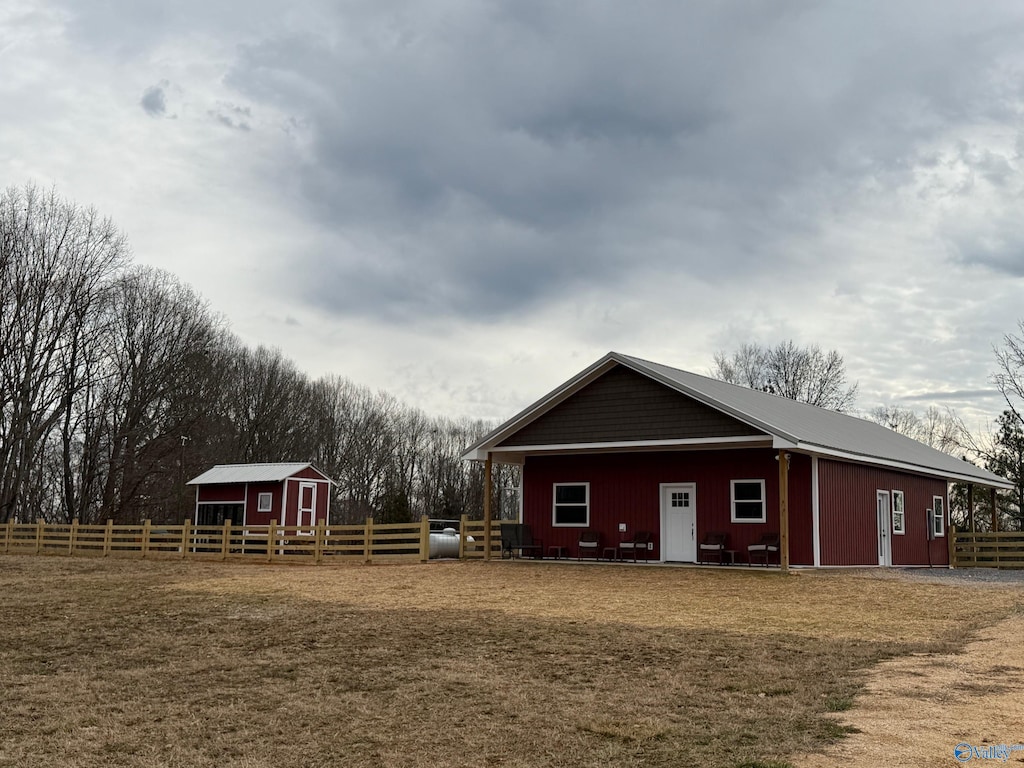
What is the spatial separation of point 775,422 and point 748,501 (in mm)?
2070

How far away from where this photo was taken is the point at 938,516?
2902 centimetres

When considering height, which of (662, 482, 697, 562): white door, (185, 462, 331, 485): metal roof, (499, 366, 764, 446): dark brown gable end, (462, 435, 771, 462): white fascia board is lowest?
(662, 482, 697, 562): white door

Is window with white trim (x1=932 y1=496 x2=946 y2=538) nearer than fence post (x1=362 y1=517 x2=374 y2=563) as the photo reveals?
No

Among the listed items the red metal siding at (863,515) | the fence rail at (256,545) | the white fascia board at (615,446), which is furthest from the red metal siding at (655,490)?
the fence rail at (256,545)

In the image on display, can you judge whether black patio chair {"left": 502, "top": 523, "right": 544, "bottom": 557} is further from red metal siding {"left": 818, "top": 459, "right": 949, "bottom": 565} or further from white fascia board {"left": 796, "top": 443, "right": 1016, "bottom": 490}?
white fascia board {"left": 796, "top": 443, "right": 1016, "bottom": 490}

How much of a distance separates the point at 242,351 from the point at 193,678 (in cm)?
4565

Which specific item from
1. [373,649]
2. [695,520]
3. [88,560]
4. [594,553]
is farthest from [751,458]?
[88,560]

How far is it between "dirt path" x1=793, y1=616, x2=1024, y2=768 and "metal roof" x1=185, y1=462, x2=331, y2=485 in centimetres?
2935

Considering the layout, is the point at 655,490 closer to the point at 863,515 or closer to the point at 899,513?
the point at 863,515

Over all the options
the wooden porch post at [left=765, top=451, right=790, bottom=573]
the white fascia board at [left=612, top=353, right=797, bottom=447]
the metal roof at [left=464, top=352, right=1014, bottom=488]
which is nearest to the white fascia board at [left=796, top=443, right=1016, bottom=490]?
the metal roof at [left=464, top=352, right=1014, bottom=488]

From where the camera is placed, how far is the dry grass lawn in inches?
249

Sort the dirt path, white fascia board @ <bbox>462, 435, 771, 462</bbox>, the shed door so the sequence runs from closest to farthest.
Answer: the dirt path < white fascia board @ <bbox>462, 435, 771, 462</bbox> < the shed door

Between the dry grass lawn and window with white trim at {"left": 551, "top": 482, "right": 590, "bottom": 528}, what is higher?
window with white trim at {"left": 551, "top": 482, "right": 590, "bottom": 528}

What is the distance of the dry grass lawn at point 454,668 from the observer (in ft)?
20.7
